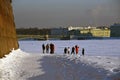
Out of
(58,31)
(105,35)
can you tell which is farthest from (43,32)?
(105,35)

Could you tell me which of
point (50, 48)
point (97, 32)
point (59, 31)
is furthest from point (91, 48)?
point (59, 31)

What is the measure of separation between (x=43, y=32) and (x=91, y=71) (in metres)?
159

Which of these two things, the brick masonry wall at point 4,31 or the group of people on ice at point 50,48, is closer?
the brick masonry wall at point 4,31

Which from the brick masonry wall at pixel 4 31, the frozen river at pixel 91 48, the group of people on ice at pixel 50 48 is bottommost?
the frozen river at pixel 91 48

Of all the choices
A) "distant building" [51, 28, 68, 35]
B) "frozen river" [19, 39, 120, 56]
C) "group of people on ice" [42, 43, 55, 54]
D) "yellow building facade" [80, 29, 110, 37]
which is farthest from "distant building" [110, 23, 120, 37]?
"group of people on ice" [42, 43, 55, 54]

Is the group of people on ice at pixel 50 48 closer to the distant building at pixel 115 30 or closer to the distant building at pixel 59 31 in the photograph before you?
the distant building at pixel 115 30

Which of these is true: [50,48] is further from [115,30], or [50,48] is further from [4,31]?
[115,30]

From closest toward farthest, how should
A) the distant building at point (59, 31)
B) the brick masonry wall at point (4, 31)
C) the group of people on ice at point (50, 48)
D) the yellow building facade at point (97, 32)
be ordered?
the brick masonry wall at point (4, 31)
the group of people on ice at point (50, 48)
the yellow building facade at point (97, 32)
the distant building at point (59, 31)

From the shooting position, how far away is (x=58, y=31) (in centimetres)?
17950

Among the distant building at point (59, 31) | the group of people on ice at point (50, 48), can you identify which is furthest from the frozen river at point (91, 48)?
the distant building at point (59, 31)

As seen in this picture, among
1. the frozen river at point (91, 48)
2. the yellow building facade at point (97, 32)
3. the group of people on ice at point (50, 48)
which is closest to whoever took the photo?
the group of people on ice at point (50, 48)

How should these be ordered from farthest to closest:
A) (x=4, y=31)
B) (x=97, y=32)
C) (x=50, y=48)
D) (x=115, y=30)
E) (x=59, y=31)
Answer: (x=59, y=31)
(x=97, y=32)
(x=115, y=30)
(x=50, y=48)
(x=4, y=31)

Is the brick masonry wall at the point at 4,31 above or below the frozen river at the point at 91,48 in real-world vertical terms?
above

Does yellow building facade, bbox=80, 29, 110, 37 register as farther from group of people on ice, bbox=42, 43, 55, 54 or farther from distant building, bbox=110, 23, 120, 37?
group of people on ice, bbox=42, 43, 55, 54
